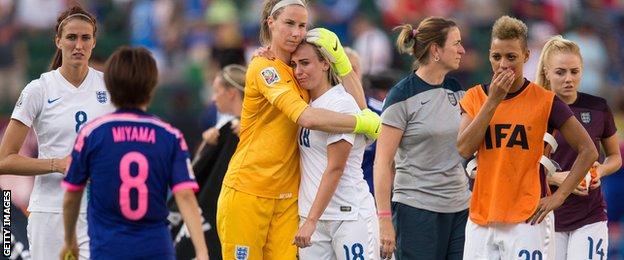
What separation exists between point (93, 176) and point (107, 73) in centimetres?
54

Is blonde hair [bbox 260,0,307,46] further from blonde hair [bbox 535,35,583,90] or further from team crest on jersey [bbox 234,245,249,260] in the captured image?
blonde hair [bbox 535,35,583,90]

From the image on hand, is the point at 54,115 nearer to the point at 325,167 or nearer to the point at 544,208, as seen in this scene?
the point at 325,167

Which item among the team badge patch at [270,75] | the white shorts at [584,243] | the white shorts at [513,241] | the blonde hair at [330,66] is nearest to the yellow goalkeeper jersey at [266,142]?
the team badge patch at [270,75]

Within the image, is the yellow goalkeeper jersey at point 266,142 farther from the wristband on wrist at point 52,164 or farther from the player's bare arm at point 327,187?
the wristband on wrist at point 52,164

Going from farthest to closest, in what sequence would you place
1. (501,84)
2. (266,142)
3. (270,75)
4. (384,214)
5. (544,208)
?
(384,214) → (266,142) → (270,75) → (544,208) → (501,84)

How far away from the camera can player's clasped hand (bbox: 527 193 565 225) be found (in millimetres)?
8422

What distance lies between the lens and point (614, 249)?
15047mm

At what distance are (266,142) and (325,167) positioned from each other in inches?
15.9

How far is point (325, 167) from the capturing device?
28.7 ft

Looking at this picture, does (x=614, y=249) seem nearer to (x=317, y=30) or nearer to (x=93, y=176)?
(x=317, y=30)

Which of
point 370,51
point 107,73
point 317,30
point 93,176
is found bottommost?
point 93,176

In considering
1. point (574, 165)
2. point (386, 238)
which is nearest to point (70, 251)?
point (386, 238)

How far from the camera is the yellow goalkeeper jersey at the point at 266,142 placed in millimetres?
8727

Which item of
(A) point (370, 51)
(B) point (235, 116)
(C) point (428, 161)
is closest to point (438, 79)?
(C) point (428, 161)
